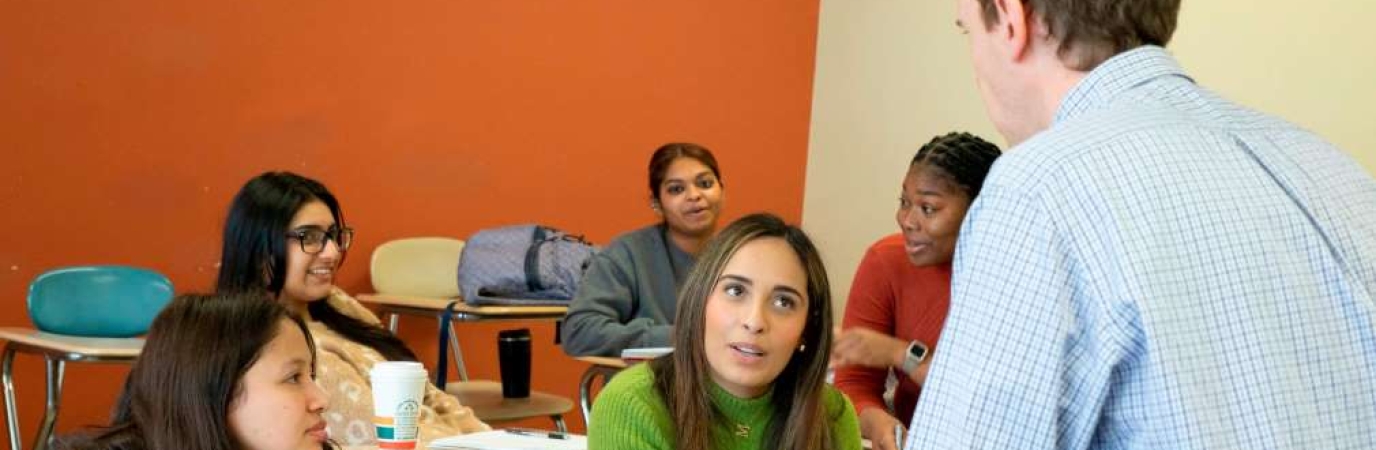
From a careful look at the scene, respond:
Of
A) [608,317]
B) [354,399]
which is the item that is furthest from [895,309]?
[608,317]

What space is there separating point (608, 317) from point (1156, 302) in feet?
11.0

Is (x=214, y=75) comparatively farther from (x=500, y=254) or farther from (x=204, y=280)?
(x=500, y=254)

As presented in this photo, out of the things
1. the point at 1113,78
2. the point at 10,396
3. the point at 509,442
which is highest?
the point at 1113,78

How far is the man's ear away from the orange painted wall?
13.9 feet

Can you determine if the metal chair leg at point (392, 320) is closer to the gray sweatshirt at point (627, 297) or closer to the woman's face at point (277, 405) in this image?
the gray sweatshirt at point (627, 297)

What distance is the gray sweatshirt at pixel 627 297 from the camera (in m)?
4.30

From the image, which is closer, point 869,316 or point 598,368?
point 869,316

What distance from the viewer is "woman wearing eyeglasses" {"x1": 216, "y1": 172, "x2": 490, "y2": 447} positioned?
3.50 metres

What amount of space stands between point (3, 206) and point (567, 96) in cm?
232

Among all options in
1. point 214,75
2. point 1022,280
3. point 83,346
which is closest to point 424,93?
point 214,75

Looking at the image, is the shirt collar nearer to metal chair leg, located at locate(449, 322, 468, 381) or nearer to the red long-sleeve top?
the red long-sleeve top

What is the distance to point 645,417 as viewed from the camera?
230 centimetres

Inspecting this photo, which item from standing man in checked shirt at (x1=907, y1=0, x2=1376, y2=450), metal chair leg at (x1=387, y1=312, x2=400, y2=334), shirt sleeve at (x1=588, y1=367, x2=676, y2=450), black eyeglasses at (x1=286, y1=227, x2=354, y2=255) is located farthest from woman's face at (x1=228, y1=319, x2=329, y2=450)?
metal chair leg at (x1=387, y1=312, x2=400, y2=334)

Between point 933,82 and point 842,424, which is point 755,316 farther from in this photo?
point 933,82
